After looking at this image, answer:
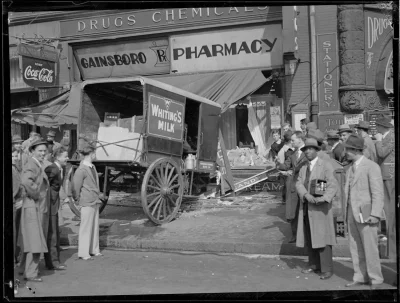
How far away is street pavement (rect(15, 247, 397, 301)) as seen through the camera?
18.8 ft

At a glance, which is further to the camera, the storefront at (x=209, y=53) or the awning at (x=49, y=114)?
the storefront at (x=209, y=53)

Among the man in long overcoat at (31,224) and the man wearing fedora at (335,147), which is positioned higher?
the man wearing fedora at (335,147)

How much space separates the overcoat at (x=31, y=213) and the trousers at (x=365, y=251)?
3932 millimetres

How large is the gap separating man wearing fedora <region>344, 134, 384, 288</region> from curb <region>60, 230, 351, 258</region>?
146 centimetres

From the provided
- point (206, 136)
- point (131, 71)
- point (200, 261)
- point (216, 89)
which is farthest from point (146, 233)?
point (131, 71)

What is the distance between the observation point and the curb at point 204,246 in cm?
745

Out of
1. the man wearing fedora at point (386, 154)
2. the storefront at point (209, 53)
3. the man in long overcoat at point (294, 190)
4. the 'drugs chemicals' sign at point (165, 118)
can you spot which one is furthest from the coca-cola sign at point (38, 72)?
the man wearing fedora at point (386, 154)

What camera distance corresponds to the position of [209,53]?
46.1 ft

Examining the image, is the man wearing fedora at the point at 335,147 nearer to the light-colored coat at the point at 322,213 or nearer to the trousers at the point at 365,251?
the light-colored coat at the point at 322,213

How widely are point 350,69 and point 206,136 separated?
12.3ft

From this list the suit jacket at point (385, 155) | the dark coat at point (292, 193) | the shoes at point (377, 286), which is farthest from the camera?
the dark coat at point (292, 193)

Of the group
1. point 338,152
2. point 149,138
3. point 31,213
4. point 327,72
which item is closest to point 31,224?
point 31,213

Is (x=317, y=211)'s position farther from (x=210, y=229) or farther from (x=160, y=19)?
(x=160, y=19)

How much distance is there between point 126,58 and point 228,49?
3.51m
